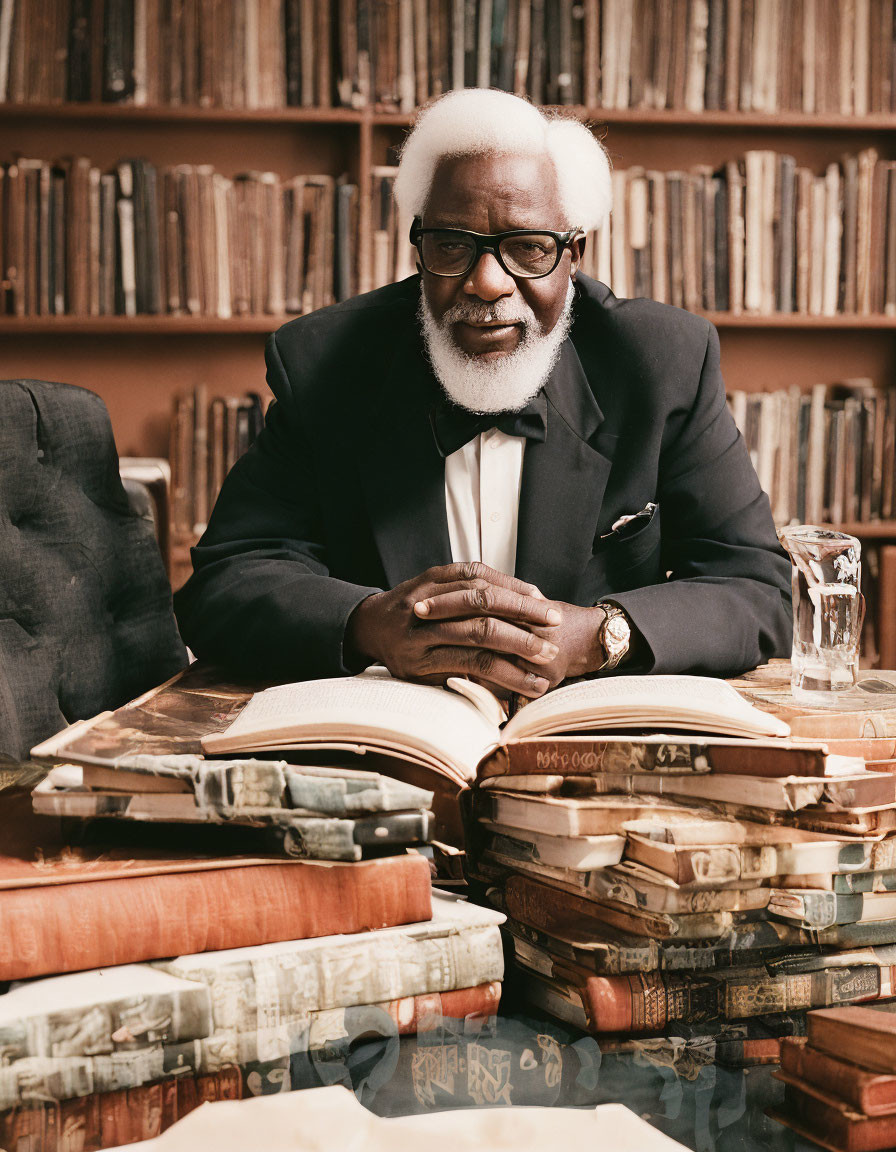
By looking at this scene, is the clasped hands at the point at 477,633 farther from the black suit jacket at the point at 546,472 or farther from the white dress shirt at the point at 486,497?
the white dress shirt at the point at 486,497

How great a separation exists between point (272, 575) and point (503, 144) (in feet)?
2.19

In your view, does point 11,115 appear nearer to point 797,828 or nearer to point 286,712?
point 286,712

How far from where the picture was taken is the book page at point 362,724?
2.79 feet

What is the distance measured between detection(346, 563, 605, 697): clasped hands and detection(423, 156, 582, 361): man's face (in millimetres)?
483

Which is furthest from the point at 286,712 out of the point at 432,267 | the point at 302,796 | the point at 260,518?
the point at 432,267

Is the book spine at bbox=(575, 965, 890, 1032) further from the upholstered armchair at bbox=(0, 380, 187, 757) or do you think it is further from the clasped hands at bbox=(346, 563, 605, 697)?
the upholstered armchair at bbox=(0, 380, 187, 757)

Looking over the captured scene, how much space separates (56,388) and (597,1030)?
1.10 m

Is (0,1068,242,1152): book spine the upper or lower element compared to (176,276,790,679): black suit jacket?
lower

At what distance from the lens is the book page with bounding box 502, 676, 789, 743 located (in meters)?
0.85

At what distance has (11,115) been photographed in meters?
3.07

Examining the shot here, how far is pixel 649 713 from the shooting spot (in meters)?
0.87

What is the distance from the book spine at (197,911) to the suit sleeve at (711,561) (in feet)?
2.03

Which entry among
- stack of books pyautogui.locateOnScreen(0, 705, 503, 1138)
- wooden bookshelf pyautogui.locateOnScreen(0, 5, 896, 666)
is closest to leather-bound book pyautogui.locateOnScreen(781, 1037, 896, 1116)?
stack of books pyautogui.locateOnScreen(0, 705, 503, 1138)

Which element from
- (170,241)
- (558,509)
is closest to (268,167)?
(170,241)
